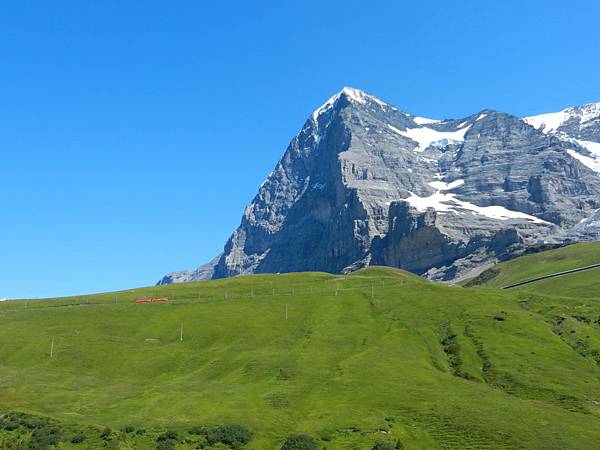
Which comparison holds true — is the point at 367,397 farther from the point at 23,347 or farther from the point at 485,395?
the point at 23,347

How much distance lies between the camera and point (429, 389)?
106 meters

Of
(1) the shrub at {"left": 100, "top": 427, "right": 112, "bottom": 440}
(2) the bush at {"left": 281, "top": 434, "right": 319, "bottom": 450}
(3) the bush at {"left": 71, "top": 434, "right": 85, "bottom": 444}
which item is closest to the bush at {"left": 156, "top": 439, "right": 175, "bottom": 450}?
(1) the shrub at {"left": 100, "top": 427, "right": 112, "bottom": 440}

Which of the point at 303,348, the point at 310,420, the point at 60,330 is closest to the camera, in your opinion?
the point at 310,420

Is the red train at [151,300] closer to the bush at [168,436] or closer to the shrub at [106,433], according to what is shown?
the bush at [168,436]

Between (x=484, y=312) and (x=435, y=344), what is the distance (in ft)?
80.9

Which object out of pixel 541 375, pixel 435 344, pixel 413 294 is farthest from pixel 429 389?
pixel 413 294

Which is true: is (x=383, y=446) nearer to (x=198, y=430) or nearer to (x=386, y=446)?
(x=386, y=446)

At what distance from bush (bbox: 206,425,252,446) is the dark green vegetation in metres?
0.25

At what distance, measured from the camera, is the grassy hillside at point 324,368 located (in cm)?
9081

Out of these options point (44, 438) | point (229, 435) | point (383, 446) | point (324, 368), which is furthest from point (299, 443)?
point (324, 368)

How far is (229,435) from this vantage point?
283ft

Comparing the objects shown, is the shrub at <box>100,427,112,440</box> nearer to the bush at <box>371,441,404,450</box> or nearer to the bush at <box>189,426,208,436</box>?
→ the bush at <box>189,426,208,436</box>

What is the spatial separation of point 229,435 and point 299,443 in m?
9.20

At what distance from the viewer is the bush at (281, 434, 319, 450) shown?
3255 inches
